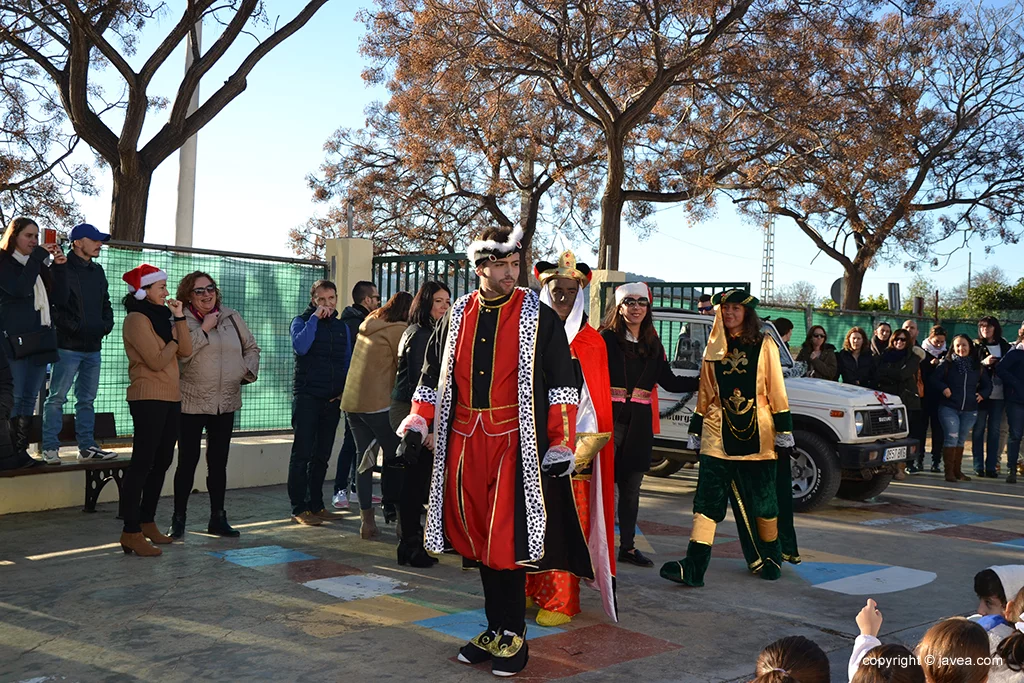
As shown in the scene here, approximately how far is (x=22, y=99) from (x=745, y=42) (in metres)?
15.2

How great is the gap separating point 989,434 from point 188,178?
39.1ft

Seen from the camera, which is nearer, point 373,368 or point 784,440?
point 784,440

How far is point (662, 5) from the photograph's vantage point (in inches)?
848

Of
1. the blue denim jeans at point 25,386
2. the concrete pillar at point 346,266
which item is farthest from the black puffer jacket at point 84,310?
the concrete pillar at point 346,266

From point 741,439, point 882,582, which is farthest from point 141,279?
point 882,582

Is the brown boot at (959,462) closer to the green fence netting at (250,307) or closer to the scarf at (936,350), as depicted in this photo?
the scarf at (936,350)

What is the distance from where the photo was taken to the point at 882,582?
22.6ft

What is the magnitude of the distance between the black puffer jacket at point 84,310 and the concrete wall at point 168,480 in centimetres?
119

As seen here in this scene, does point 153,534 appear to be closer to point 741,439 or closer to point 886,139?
point 741,439

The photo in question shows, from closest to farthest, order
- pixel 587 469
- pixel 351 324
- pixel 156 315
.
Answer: pixel 587 469, pixel 156 315, pixel 351 324

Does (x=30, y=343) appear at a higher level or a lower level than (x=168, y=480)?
higher

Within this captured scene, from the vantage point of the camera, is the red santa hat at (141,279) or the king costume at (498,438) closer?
the king costume at (498,438)

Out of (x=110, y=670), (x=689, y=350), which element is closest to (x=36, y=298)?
(x=110, y=670)

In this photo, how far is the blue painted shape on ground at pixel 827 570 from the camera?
693 centimetres
